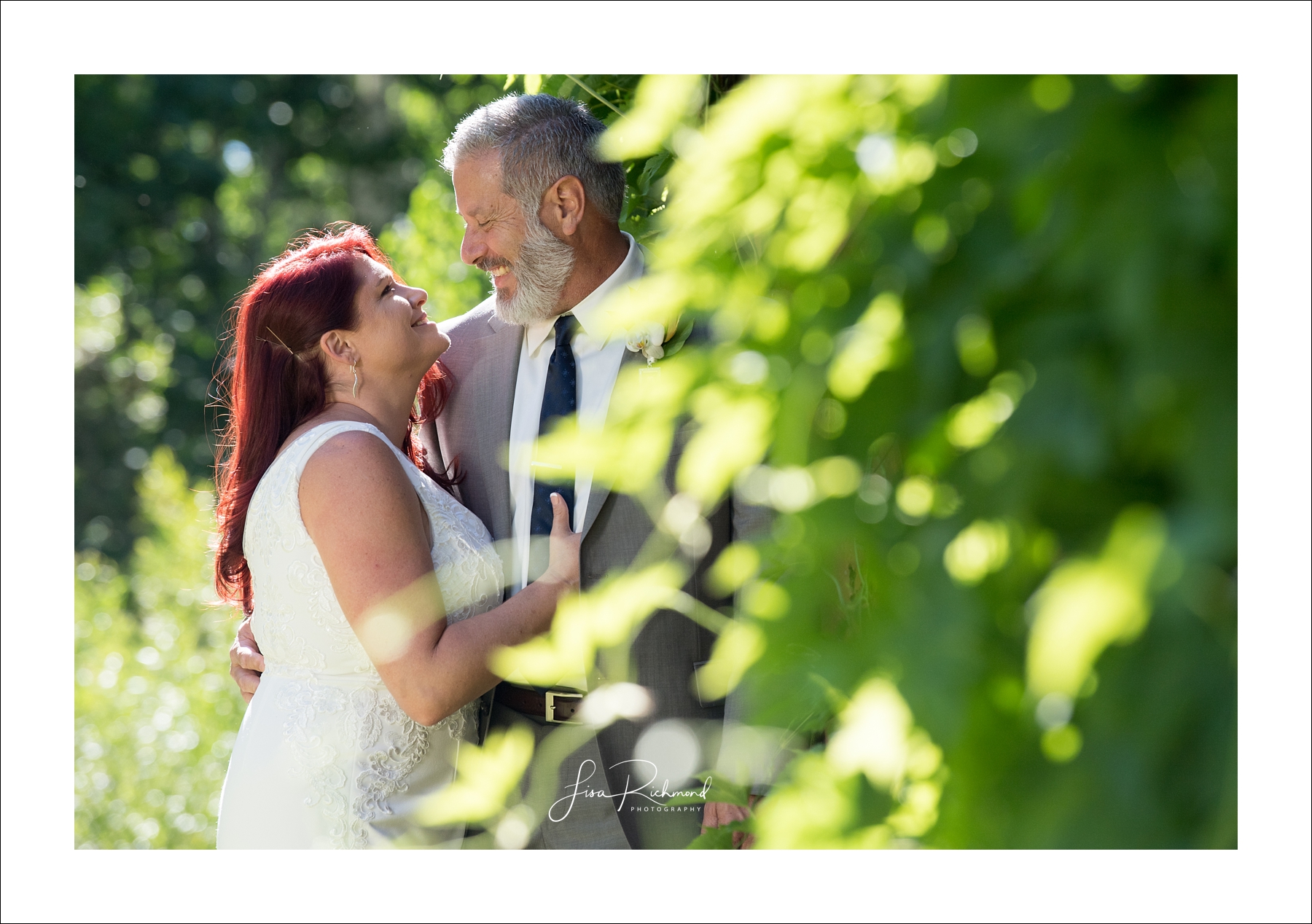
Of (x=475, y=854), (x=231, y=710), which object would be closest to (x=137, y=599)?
(x=231, y=710)

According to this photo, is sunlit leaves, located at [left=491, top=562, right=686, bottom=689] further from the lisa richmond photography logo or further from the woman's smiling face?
the woman's smiling face

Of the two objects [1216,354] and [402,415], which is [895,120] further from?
[402,415]

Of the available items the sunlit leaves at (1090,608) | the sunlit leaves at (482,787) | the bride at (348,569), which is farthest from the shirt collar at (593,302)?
the sunlit leaves at (1090,608)

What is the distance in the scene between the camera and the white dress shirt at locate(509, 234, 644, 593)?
2.56 m

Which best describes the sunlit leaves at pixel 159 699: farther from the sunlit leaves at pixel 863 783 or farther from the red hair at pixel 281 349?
the sunlit leaves at pixel 863 783

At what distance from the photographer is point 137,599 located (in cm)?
827

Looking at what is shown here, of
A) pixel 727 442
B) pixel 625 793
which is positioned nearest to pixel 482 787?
pixel 727 442

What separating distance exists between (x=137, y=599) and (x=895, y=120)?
347 inches

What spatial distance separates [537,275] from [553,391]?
0.32m

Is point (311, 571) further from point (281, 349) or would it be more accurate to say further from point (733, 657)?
point (733, 657)

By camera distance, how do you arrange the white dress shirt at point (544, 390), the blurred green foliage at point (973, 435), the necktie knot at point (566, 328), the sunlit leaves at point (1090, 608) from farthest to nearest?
the necktie knot at point (566, 328), the white dress shirt at point (544, 390), the blurred green foliage at point (973, 435), the sunlit leaves at point (1090, 608)

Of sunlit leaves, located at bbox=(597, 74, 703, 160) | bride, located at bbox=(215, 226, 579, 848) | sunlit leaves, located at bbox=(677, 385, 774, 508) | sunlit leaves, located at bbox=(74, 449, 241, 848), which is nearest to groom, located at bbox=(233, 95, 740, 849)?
bride, located at bbox=(215, 226, 579, 848)

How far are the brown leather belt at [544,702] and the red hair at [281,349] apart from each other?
2.66 feet

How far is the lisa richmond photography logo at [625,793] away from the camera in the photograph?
2.45 m
